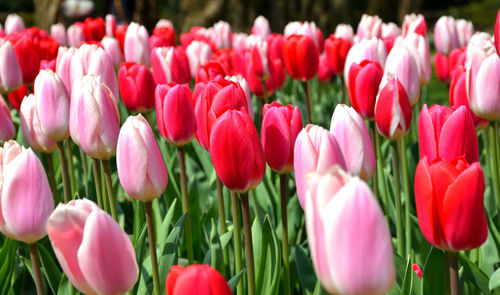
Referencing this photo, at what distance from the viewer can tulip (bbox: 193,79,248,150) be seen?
5.02ft

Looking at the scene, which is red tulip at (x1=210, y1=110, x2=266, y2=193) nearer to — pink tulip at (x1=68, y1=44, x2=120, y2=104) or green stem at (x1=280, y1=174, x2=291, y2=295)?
green stem at (x1=280, y1=174, x2=291, y2=295)

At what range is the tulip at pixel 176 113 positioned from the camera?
5.93 feet

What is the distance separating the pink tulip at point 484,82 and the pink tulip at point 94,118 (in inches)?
38.0

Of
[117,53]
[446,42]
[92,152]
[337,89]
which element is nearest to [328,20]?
[337,89]

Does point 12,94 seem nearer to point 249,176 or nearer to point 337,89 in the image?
point 249,176

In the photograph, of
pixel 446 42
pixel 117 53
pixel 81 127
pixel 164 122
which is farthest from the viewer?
pixel 446 42

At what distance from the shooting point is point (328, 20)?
10.8 m

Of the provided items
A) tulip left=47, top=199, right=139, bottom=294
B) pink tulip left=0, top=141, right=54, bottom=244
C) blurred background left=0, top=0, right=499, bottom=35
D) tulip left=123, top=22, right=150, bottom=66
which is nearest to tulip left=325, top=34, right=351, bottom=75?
tulip left=123, top=22, right=150, bottom=66

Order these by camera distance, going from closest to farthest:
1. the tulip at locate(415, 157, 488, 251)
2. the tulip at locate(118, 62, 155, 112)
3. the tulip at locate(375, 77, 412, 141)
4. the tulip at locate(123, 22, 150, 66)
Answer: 1. the tulip at locate(415, 157, 488, 251)
2. the tulip at locate(375, 77, 412, 141)
3. the tulip at locate(118, 62, 155, 112)
4. the tulip at locate(123, 22, 150, 66)

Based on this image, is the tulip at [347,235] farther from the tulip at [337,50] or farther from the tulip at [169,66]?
the tulip at [337,50]

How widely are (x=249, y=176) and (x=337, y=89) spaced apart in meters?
4.09

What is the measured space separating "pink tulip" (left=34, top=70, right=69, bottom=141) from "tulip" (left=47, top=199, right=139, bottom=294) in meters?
0.79

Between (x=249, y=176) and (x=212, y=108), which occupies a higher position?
(x=212, y=108)

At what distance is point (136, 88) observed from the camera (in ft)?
7.80
